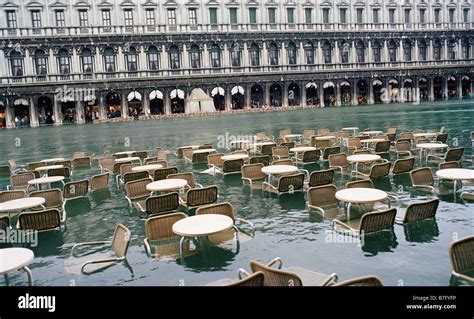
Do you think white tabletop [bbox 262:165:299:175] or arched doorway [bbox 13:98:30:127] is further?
arched doorway [bbox 13:98:30:127]

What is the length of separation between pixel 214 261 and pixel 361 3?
49177 millimetres

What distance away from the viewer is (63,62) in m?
39.7

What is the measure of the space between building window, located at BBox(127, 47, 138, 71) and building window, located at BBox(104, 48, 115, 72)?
4.79 ft

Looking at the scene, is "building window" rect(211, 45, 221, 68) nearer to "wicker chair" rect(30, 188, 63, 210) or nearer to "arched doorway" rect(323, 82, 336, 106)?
"arched doorway" rect(323, 82, 336, 106)

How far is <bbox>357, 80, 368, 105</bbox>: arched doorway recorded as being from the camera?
4958cm

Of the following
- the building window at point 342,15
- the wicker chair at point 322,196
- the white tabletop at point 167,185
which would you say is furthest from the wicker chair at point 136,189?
the building window at point 342,15

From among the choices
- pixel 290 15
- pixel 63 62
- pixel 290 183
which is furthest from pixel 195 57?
pixel 290 183

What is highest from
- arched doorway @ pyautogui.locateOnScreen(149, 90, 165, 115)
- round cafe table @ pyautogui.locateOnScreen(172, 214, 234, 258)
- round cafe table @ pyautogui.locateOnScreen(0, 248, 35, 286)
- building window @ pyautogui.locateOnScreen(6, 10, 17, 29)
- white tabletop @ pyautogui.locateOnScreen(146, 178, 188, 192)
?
building window @ pyautogui.locateOnScreen(6, 10, 17, 29)

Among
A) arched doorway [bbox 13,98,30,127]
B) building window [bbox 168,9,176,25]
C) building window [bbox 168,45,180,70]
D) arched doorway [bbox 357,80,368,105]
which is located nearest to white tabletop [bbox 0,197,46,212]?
arched doorway [bbox 13,98,30,127]

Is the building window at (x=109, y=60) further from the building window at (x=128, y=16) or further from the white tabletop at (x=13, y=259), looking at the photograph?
the white tabletop at (x=13, y=259)

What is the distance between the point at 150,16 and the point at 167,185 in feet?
125

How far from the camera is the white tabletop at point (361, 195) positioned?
6207mm
